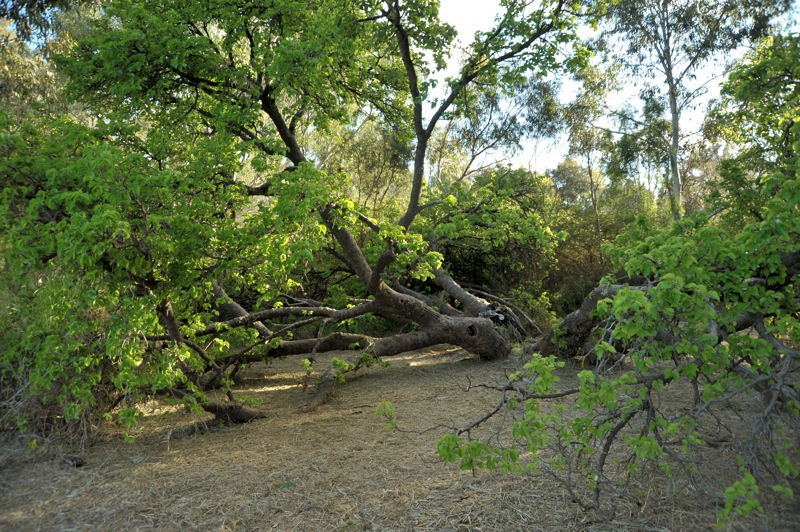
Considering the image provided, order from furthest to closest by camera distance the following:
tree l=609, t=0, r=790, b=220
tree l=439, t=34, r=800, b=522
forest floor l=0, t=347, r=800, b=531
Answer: tree l=609, t=0, r=790, b=220
forest floor l=0, t=347, r=800, b=531
tree l=439, t=34, r=800, b=522

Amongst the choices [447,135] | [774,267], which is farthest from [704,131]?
[774,267]

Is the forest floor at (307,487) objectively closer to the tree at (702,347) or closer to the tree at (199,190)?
the tree at (702,347)

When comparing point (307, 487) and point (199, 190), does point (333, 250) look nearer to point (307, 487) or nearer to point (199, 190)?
point (199, 190)

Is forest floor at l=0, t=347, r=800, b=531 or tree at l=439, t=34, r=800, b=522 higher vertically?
tree at l=439, t=34, r=800, b=522

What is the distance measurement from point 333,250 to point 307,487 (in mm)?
6370

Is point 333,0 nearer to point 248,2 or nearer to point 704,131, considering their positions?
point 248,2

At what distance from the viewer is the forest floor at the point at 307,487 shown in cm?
341

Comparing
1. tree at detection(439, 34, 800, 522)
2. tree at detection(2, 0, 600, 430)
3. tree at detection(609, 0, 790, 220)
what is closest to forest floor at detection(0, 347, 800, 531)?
tree at detection(439, 34, 800, 522)

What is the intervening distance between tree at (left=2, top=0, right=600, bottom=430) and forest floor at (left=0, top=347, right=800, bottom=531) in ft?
1.84

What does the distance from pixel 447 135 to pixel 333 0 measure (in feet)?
51.2

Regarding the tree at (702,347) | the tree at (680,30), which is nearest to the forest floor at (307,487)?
the tree at (702,347)

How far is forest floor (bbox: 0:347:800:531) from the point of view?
3412 millimetres

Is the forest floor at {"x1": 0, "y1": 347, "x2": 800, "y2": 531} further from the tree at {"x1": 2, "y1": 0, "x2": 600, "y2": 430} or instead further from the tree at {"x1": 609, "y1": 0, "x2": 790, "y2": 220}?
the tree at {"x1": 609, "y1": 0, "x2": 790, "y2": 220}

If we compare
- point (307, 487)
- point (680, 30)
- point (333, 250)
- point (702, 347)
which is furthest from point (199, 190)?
point (680, 30)
